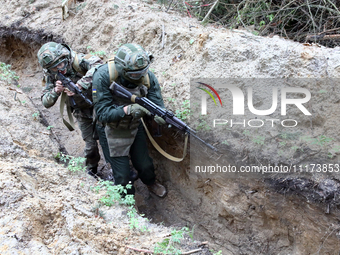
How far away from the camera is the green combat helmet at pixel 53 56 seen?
446 centimetres

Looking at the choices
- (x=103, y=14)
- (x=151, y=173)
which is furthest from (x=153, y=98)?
(x=103, y=14)

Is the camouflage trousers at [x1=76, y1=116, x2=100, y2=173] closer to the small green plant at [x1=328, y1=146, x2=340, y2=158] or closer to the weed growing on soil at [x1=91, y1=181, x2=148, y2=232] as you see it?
the weed growing on soil at [x1=91, y1=181, x2=148, y2=232]

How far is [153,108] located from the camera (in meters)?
4.18

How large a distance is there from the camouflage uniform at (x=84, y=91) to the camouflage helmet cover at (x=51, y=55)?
0.71 ft

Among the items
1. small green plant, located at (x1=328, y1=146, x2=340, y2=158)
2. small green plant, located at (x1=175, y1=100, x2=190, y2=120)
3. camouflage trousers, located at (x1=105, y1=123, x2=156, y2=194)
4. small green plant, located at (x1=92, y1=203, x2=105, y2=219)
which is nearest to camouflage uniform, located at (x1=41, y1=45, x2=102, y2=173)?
camouflage trousers, located at (x1=105, y1=123, x2=156, y2=194)

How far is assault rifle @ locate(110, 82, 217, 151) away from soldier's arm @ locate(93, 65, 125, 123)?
0.12m

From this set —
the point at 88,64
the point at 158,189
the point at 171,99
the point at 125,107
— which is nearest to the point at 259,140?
the point at 171,99

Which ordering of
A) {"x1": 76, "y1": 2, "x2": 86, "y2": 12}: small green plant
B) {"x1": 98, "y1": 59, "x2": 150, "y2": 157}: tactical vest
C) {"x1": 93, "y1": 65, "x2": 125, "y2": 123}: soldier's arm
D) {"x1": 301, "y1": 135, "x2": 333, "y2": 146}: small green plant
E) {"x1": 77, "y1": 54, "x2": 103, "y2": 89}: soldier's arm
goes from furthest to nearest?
{"x1": 76, "y1": 2, "x2": 86, "y2": 12}: small green plant < {"x1": 77, "y1": 54, "x2": 103, "y2": 89}: soldier's arm < {"x1": 98, "y1": 59, "x2": 150, "y2": 157}: tactical vest < {"x1": 93, "y1": 65, "x2": 125, "y2": 123}: soldier's arm < {"x1": 301, "y1": 135, "x2": 333, "y2": 146}: small green plant

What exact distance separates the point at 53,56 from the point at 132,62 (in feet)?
4.50

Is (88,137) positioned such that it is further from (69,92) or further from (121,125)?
(121,125)

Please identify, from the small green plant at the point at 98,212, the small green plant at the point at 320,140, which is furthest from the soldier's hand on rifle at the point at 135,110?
the small green plant at the point at 320,140

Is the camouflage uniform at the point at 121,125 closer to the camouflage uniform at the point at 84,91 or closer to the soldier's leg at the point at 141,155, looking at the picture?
the soldier's leg at the point at 141,155

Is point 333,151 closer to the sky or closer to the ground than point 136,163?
closer to the sky

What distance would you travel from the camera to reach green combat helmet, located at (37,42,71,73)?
446cm
